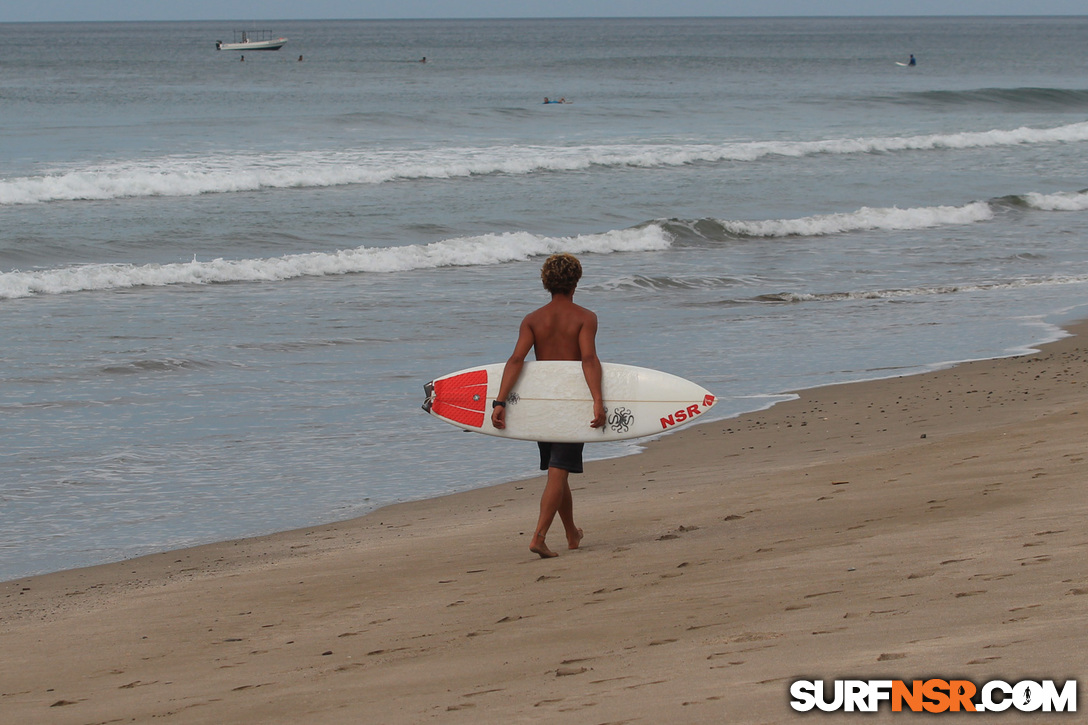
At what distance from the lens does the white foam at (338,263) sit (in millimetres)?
16219

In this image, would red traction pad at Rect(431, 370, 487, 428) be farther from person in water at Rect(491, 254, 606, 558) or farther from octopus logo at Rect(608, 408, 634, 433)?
octopus logo at Rect(608, 408, 634, 433)

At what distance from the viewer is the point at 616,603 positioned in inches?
181

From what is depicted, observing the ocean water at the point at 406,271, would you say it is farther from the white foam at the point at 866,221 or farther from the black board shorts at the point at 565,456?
the black board shorts at the point at 565,456

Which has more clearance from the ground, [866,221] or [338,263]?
[866,221]

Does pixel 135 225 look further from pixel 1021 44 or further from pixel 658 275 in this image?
pixel 1021 44

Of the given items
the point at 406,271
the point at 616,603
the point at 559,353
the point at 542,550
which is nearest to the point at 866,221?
the point at 406,271

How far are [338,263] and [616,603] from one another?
1436 cm

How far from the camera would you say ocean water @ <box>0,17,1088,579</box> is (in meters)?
8.18

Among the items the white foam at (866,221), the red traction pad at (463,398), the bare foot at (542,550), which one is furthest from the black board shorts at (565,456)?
the white foam at (866,221)

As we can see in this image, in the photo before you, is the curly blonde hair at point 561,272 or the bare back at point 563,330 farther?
the bare back at point 563,330

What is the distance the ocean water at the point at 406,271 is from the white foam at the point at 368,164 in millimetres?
124

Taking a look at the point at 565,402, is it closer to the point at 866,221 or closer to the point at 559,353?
the point at 559,353

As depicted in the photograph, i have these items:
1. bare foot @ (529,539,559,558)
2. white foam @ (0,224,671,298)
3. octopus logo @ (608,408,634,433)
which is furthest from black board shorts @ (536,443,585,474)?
white foam @ (0,224,671,298)

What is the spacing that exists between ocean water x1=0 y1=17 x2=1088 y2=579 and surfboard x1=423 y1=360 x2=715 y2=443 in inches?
56.9
